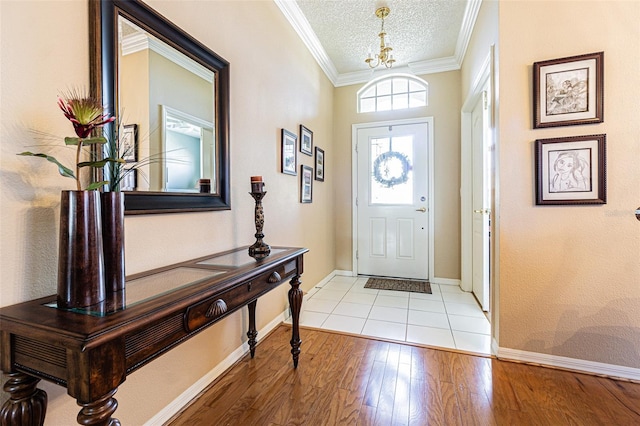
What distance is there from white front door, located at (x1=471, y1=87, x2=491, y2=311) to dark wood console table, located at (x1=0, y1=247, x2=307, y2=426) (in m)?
2.52

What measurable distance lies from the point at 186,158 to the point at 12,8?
758 millimetres

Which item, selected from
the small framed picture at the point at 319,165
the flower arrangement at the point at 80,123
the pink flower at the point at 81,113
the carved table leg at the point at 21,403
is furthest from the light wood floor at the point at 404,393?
the small framed picture at the point at 319,165

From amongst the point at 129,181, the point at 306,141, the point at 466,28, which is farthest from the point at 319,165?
the point at 129,181

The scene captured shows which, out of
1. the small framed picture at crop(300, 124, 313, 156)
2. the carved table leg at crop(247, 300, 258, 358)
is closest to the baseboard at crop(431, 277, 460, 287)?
the small framed picture at crop(300, 124, 313, 156)

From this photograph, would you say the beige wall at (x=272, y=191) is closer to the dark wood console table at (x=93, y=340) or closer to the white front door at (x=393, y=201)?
the dark wood console table at (x=93, y=340)

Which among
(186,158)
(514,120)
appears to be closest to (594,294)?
(514,120)

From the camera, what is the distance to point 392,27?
2879 mm

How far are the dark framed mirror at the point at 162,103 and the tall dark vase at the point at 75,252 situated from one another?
0.37 metres

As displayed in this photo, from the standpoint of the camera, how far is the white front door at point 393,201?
3.72m

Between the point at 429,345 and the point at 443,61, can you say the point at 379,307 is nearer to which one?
the point at 429,345

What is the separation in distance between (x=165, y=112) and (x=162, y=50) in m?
0.29

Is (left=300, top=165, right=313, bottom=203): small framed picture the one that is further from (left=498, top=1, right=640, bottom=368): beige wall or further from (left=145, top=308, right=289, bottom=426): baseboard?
(left=498, top=1, right=640, bottom=368): beige wall

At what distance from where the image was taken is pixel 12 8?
2.81ft

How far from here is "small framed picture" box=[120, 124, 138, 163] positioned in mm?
1189
